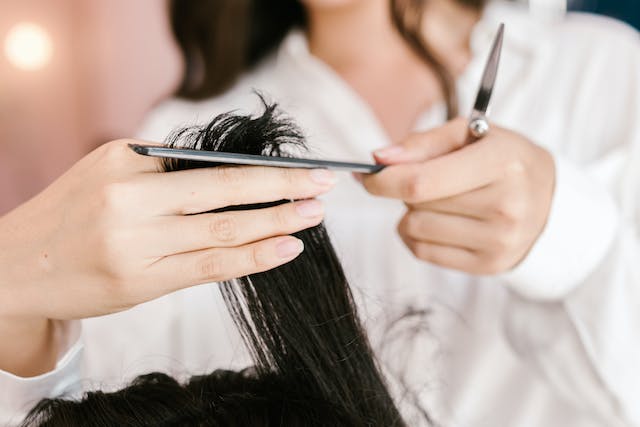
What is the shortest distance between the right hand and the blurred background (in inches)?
54.0

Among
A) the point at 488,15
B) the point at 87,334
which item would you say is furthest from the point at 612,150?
the point at 87,334

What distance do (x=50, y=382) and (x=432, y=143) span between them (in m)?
0.40

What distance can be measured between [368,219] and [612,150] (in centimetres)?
36

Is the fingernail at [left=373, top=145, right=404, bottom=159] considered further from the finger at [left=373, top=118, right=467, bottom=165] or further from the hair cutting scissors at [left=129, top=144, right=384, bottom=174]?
the hair cutting scissors at [left=129, top=144, right=384, bottom=174]

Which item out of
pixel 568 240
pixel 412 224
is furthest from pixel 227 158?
pixel 568 240

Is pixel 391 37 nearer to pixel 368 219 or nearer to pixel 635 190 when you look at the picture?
pixel 368 219

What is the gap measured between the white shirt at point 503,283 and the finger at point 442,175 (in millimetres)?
108

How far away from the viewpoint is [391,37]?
3.58ft

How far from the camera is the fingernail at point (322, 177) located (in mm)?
439

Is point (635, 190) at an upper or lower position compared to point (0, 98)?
lower

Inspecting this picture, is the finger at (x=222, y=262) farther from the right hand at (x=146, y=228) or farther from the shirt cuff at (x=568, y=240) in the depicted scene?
the shirt cuff at (x=568, y=240)

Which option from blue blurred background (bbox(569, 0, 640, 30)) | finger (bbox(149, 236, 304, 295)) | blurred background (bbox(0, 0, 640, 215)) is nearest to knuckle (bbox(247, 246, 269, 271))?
finger (bbox(149, 236, 304, 295))

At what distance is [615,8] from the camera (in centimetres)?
131

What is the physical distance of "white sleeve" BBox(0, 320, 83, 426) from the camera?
517 mm
